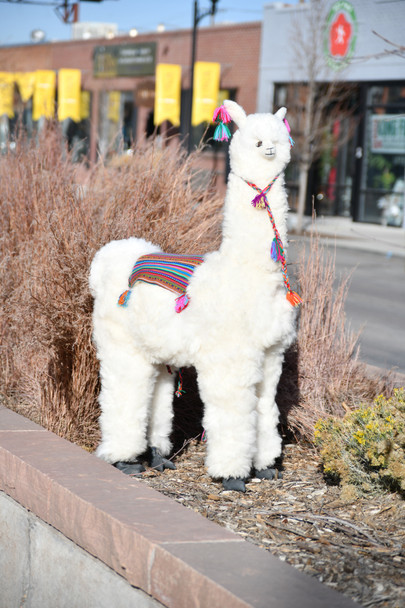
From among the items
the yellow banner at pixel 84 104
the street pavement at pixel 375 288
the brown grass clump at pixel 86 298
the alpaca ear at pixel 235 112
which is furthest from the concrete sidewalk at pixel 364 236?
the yellow banner at pixel 84 104

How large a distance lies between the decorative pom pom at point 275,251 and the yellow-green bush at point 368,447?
0.82 metres

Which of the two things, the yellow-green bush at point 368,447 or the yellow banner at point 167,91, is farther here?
the yellow banner at point 167,91

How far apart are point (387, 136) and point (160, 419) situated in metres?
18.8

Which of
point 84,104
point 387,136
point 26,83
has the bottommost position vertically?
point 387,136

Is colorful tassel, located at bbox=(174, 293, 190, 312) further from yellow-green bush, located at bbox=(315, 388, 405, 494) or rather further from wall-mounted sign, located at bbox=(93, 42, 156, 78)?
wall-mounted sign, located at bbox=(93, 42, 156, 78)

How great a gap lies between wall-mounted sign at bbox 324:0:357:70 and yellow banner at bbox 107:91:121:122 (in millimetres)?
13219

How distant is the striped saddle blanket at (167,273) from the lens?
3.63 m

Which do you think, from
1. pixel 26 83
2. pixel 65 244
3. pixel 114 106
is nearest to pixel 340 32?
pixel 114 106

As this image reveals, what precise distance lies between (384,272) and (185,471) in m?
10.7

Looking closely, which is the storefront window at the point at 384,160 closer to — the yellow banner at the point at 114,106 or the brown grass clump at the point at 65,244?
the yellow banner at the point at 114,106

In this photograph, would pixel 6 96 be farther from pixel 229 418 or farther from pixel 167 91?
pixel 229 418

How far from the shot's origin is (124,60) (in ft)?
104

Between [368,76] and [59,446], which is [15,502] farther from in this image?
[368,76]

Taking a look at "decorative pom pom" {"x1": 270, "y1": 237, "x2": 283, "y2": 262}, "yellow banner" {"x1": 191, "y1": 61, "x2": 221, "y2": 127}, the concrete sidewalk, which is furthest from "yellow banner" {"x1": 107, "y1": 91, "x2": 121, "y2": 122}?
"decorative pom pom" {"x1": 270, "y1": 237, "x2": 283, "y2": 262}
